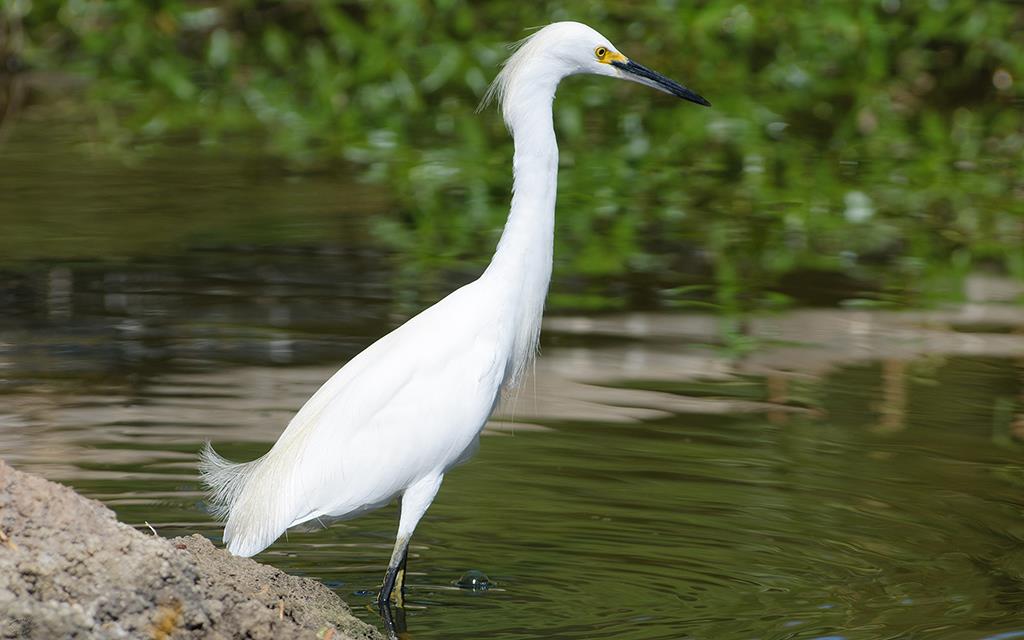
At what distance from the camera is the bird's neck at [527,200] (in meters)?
4.75

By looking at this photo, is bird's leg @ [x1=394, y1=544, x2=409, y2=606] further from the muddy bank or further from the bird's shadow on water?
the muddy bank

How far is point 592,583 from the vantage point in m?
4.65

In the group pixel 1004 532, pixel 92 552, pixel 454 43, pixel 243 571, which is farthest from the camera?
pixel 454 43

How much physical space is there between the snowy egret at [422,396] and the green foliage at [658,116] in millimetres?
3789

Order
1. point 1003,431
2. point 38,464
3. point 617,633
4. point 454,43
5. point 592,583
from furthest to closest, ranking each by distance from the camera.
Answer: point 454,43, point 1003,431, point 38,464, point 592,583, point 617,633

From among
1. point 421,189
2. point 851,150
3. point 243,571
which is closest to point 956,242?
point 851,150

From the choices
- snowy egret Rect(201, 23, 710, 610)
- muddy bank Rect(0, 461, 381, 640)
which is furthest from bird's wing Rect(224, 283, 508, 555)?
muddy bank Rect(0, 461, 381, 640)

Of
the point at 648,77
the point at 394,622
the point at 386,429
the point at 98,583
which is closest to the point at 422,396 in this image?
the point at 386,429

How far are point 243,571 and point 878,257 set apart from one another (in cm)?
594

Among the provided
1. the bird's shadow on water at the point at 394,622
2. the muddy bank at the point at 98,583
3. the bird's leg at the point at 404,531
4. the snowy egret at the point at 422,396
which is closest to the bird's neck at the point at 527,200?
the snowy egret at the point at 422,396

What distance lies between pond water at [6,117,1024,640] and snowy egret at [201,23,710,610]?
0.28 m

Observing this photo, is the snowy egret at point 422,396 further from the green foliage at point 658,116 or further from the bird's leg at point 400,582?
the green foliage at point 658,116

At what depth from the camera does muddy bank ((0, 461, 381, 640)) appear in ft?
10.7

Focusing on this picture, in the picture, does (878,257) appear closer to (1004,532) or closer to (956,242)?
(956,242)
